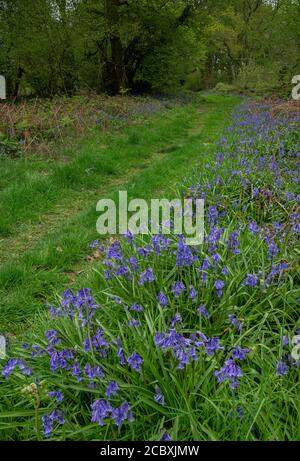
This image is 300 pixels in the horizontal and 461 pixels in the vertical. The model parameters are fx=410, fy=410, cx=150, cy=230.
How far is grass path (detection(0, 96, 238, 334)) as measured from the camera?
13.0ft

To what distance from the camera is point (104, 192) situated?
688 cm

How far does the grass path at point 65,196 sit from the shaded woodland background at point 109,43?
679 cm

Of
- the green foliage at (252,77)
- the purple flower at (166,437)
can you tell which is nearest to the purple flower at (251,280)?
the purple flower at (166,437)

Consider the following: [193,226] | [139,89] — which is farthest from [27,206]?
[139,89]

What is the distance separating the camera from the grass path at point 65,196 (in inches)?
156

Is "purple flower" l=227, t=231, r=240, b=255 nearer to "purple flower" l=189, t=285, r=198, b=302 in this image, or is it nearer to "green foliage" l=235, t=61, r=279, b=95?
"purple flower" l=189, t=285, r=198, b=302

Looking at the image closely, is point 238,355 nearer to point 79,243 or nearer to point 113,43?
point 79,243

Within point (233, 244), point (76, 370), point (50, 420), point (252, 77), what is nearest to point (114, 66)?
point (252, 77)

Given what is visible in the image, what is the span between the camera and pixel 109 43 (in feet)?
62.5

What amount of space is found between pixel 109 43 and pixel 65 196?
1492 centimetres

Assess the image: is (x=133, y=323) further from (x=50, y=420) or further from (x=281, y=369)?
(x=281, y=369)

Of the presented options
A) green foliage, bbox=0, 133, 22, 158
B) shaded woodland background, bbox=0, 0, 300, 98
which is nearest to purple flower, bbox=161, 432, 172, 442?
green foliage, bbox=0, 133, 22, 158

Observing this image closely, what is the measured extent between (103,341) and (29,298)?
1.58m

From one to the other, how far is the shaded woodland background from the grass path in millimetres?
6790
